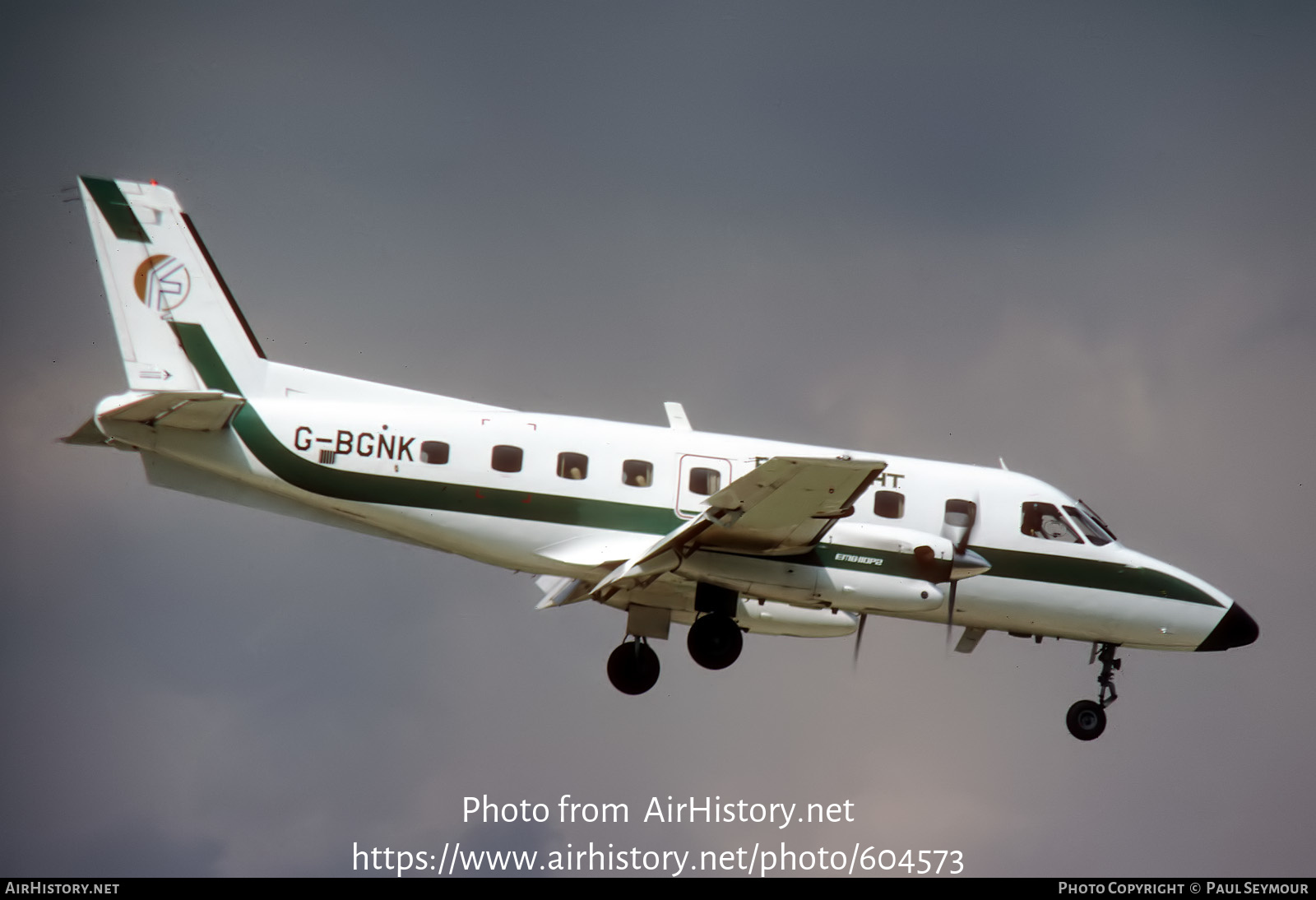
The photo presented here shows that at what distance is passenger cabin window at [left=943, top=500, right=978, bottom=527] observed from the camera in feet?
85.9

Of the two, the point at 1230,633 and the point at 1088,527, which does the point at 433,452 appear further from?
the point at 1230,633

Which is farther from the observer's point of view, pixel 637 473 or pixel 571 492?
pixel 637 473

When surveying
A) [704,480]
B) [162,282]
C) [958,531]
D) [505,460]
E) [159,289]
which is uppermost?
[162,282]

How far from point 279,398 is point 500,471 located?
152 inches

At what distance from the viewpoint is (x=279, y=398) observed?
25500 millimetres

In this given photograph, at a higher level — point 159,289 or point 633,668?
point 159,289

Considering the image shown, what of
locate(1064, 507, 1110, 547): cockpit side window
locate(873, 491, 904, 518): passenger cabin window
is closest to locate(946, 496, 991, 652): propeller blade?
locate(873, 491, 904, 518): passenger cabin window

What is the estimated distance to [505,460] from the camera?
24.9m

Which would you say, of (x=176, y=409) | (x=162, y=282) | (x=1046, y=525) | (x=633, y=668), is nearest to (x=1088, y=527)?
(x=1046, y=525)

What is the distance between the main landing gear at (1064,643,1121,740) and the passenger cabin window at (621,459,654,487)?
8.64 m

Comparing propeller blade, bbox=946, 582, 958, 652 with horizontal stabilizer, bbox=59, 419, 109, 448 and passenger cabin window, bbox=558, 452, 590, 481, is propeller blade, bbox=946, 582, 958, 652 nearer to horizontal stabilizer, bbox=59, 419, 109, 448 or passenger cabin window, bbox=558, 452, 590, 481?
passenger cabin window, bbox=558, 452, 590, 481

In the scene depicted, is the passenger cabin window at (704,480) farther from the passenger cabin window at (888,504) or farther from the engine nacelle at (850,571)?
the passenger cabin window at (888,504)

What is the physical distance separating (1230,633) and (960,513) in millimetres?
5435
